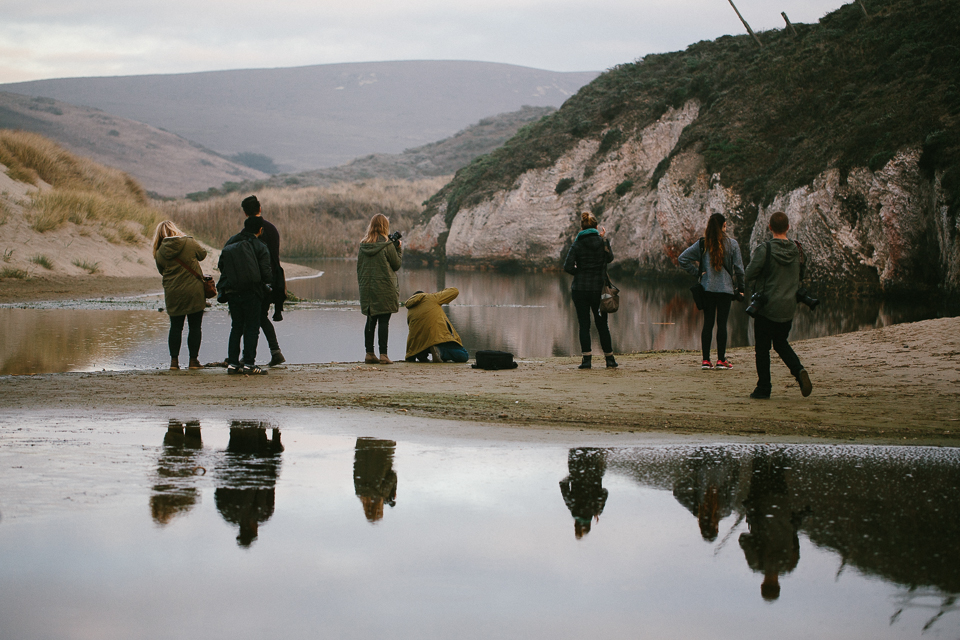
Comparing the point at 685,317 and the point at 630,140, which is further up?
the point at 630,140

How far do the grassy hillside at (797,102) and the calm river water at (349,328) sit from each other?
586 centimetres

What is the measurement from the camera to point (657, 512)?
498 centimetres

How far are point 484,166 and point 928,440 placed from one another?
5135 cm

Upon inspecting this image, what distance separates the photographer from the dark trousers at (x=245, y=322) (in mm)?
10477

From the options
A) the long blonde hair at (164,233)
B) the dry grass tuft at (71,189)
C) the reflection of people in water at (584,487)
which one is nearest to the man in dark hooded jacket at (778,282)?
the reflection of people in water at (584,487)

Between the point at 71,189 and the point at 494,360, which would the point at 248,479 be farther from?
the point at 71,189

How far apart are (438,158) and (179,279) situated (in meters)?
119

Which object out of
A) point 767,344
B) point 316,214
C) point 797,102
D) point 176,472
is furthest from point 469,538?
point 316,214

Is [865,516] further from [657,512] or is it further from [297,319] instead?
[297,319]

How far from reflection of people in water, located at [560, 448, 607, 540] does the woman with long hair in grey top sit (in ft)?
17.4

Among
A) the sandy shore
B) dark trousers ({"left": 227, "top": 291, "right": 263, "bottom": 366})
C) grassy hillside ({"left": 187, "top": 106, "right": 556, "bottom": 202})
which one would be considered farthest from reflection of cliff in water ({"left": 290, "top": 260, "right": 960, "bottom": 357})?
grassy hillside ({"left": 187, "top": 106, "right": 556, "bottom": 202})

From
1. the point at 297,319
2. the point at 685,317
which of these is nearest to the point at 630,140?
the point at 685,317

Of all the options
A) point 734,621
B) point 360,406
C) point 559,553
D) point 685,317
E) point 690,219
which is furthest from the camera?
point 690,219

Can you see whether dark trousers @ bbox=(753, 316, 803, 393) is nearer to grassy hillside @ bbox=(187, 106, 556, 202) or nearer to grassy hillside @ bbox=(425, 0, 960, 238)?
grassy hillside @ bbox=(425, 0, 960, 238)
